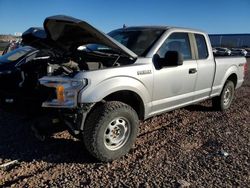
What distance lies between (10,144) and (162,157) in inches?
91.5

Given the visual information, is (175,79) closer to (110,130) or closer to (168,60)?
(168,60)

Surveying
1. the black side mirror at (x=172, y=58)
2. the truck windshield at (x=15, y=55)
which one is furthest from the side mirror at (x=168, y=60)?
the truck windshield at (x=15, y=55)

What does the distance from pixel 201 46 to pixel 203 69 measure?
555mm

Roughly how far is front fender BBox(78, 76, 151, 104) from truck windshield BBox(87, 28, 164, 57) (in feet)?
1.91

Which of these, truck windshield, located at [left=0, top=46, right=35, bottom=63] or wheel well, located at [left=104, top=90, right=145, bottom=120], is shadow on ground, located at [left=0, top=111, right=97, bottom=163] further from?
truck windshield, located at [left=0, top=46, right=35, bottom=63]

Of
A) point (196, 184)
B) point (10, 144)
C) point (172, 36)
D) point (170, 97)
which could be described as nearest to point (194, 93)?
point (170, 97)

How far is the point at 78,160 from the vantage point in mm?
4203

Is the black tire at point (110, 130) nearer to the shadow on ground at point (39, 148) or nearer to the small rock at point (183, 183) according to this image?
the shadow on ground at point (39, 148)

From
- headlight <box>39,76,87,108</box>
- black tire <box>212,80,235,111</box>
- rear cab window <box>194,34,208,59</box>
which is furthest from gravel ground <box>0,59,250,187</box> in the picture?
rear cab window <box>194,34,208,59</box>

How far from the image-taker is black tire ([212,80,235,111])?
708 cm

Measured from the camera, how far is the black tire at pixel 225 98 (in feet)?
23.2

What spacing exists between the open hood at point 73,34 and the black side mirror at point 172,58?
53 cm

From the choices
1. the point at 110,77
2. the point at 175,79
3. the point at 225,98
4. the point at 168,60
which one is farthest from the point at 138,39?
the point at 225,98

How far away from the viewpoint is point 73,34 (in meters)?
4.61
